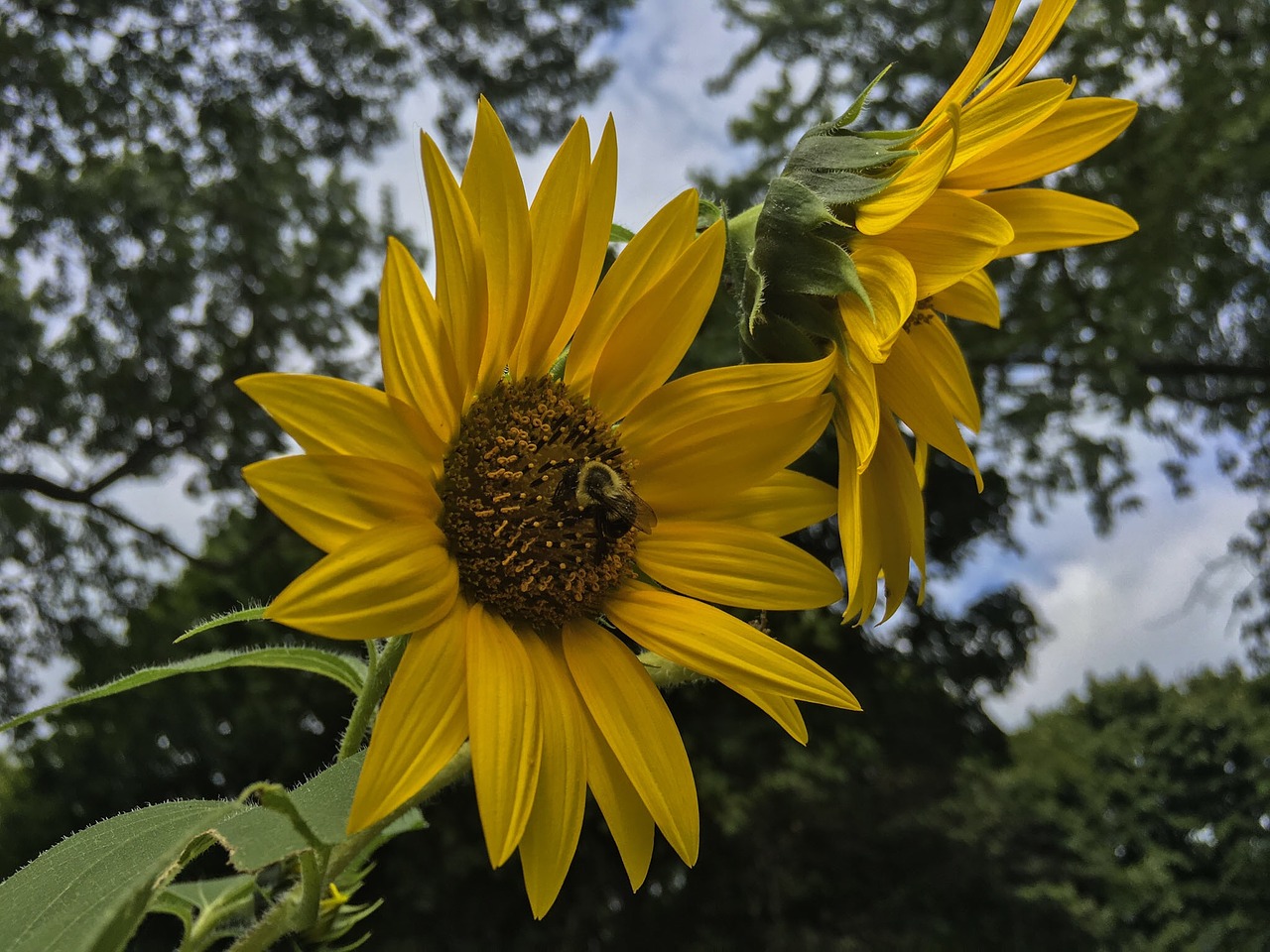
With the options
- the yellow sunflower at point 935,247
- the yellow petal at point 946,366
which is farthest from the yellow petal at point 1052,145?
the yellow petal at point 946,366

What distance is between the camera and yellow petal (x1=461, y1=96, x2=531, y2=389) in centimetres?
55

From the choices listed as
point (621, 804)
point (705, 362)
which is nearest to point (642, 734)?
point (621, 804)

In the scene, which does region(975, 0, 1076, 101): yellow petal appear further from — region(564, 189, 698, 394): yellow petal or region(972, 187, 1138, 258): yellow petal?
region(564, 189, 698, 394): yellow petal

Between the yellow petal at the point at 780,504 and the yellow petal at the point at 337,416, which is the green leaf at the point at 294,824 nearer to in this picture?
the yellow petal at the point at 337,416

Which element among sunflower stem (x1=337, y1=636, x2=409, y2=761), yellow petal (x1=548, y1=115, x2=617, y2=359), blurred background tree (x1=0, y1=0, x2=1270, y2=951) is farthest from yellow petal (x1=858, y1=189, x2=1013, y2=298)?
blurred background tree (x1=0, y1=0, x2=1270, y2=951)

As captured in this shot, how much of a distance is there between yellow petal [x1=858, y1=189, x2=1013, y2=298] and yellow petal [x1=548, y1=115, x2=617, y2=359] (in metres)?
0.22

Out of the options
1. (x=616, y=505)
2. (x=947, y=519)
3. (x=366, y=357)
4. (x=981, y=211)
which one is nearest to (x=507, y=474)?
(x=616, y=505)

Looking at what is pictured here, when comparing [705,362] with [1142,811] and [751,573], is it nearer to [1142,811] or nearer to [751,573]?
[751,573]

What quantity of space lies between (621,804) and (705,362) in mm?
3894

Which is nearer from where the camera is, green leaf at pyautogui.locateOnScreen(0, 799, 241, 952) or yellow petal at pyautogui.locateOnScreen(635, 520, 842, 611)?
green leaf at pyautogui.locateOnScreen(0, 799, 241, 952)

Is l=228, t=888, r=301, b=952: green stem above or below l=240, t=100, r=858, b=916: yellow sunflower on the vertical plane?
below

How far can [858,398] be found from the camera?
2.16 feet

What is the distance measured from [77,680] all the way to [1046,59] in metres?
→ 7.71

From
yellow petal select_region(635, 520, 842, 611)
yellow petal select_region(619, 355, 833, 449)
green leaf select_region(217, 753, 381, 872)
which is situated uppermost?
yellow petal select_region(619, 355, 833, 449)
